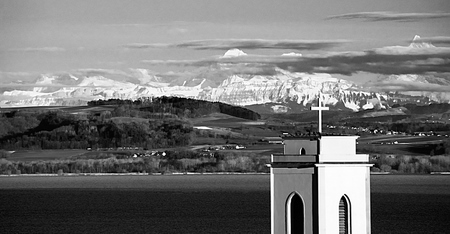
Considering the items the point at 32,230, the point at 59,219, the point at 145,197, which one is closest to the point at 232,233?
the point at 32,230

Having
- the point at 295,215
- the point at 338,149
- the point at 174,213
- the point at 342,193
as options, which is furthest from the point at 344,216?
the point at 174,213

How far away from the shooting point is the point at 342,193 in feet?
74.2

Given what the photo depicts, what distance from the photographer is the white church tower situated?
22.4 metres

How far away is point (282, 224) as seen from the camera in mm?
22969

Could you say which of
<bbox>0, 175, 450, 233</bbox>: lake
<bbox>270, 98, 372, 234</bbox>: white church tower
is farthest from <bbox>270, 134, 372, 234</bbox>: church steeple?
<bbox>0, 175, 450, 233</bbox>: lake

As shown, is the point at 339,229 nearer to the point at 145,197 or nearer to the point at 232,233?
the point at 232,233

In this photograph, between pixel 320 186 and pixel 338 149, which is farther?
pixel 338 149

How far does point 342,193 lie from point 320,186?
52 centimetres

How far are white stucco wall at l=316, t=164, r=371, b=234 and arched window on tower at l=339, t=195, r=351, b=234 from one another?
3.0 inches

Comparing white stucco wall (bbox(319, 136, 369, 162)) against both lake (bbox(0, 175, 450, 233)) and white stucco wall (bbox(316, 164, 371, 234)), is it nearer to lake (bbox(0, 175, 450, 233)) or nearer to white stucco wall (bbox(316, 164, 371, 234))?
white stucco wall (bbox(316, 164, 371, 234))

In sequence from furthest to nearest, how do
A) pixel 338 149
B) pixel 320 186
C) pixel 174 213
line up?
pixel 174 213 < pixel 338 149 < pixel 320 186

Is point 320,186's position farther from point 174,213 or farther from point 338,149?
point 174,213

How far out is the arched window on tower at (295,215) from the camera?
22845mm

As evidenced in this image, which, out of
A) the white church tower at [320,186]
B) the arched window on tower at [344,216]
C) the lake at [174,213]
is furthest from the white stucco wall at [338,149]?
the lake at [174,213]
